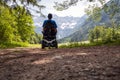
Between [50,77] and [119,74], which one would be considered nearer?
[119,74]

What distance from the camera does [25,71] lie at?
8758 millimetres

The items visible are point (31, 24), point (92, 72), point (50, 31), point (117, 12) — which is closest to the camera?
point (92, 72)

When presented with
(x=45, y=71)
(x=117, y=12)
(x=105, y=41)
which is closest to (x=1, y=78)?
(x=45, y=71)

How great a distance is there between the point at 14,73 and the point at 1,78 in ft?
2.14

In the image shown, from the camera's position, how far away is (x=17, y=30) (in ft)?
234

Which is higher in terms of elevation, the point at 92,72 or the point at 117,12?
the point at 117,12

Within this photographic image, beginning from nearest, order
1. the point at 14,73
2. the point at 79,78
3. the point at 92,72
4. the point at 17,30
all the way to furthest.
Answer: the point at 79,78, the point at 92,72, the point at 14,73, the point at 17,30

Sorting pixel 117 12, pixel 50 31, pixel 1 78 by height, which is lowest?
pixel 1 78

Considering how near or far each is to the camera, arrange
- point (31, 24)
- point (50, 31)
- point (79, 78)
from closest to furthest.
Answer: point (79, 78) → point (50, 31) → point (31, 24)

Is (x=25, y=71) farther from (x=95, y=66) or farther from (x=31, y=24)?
(x=31, y=24)

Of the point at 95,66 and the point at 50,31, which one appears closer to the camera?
the point at 95,66

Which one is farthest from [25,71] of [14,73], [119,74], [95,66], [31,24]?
[31,24]

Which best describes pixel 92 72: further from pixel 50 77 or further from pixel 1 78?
pixel 1 78

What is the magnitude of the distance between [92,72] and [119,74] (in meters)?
0.75
